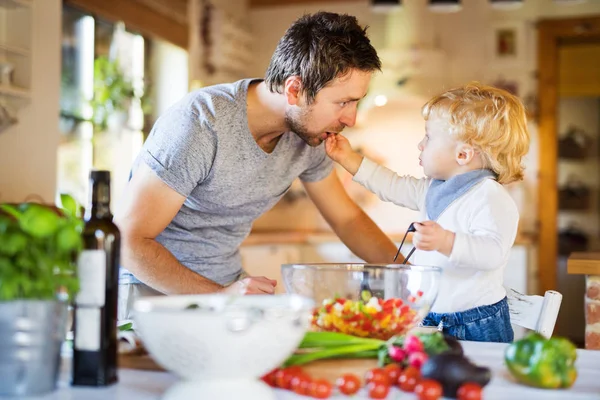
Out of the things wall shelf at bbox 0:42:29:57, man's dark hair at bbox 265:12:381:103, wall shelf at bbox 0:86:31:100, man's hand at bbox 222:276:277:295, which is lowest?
man's hand at bbox 222:276:277:295

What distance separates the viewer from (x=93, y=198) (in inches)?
41.4

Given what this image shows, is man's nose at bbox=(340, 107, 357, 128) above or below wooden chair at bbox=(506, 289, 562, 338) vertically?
above

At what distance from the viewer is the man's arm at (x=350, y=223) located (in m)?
2.22

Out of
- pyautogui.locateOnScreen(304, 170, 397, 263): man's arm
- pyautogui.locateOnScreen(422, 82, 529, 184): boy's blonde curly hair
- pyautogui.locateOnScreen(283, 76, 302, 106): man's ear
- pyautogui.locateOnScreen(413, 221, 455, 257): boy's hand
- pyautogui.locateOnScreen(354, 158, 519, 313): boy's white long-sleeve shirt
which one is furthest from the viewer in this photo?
pyautogui.locateOnScreen(304, 170, 397, 263): man's arm

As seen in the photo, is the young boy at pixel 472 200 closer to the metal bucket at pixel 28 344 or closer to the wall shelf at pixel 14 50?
the metal bucket at pixel 28 344

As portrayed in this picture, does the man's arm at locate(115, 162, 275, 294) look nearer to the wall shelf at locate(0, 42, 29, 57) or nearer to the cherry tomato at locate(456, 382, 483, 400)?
the cherry tomato at locate(456, 382, 483, 400)

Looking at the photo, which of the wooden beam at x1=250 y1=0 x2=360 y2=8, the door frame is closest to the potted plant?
the door frame

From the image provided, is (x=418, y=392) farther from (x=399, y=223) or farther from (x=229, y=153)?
(x=399, y=223)

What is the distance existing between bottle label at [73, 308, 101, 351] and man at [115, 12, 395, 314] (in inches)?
32.7

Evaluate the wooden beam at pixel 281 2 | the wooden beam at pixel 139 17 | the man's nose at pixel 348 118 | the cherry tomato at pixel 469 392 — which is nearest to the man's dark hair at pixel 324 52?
the man's nose at pixel 348 118

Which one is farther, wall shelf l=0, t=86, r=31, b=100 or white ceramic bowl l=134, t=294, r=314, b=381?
wall shelf l=0, t=86, r=31, b=100

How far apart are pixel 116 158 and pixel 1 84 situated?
131 centimetres

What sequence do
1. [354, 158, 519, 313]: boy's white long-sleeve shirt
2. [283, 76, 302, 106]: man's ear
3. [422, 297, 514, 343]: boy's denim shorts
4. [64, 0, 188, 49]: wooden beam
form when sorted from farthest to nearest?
[64, 0, 188, 49]: wooden beam
[283, 76, 302, 106]: man's ear
[422, 297, 514, 343]: boy's denim shorts
[354, 158, 519, 313]: boy's white long-sleeve shirt

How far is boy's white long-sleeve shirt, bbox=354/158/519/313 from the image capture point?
1575mm
